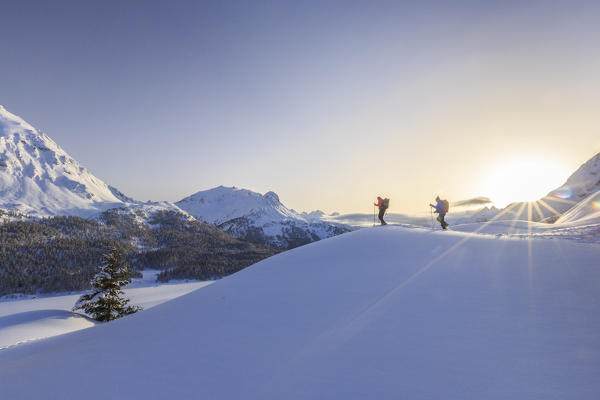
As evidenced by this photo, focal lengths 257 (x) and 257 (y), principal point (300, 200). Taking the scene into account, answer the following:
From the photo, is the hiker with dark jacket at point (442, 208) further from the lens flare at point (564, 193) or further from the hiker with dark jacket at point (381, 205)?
the lens flare at point (564, 193)

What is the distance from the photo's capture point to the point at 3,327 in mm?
24906

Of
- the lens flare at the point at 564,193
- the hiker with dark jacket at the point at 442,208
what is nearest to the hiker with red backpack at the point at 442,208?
the hiker with dark jacket at the point at 442,208

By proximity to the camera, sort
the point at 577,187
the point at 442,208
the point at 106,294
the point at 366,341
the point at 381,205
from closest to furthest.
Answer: the point at 366,341
the point at 442,208
the point at 381,205
the point at 106,294
the point at 577,187

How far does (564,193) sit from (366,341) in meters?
75.3

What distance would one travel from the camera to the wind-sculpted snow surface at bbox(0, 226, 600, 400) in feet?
13.5

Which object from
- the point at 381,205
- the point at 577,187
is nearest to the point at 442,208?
the point at 381,205

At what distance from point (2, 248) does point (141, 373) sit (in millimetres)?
246642

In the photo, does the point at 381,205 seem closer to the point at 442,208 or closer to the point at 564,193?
the point at 442,208

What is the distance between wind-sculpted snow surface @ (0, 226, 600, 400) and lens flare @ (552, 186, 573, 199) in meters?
65.4

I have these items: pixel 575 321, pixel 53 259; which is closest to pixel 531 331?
pixel 575 321

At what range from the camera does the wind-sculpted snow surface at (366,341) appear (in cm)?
412

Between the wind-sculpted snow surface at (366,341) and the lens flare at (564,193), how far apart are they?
215 ft

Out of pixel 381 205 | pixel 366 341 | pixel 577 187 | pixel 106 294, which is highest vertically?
pixel 577 187

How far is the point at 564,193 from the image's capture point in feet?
182
